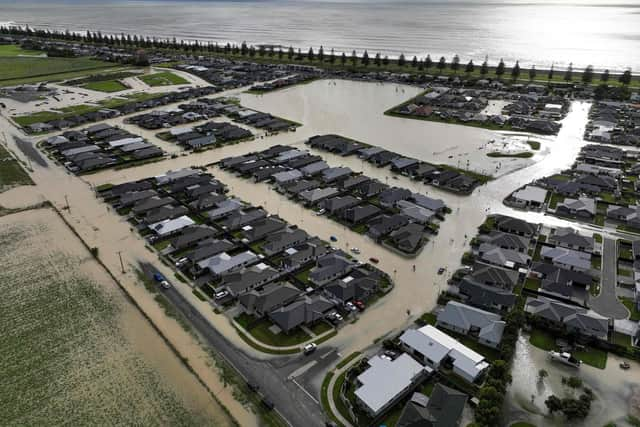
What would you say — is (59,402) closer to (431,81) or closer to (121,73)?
(431,81)

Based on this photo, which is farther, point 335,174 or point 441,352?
point 335,174

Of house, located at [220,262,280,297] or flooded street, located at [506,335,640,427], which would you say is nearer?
flooded street, located at [506,335,640,427]

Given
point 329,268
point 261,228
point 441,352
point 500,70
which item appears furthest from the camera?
point 500,70

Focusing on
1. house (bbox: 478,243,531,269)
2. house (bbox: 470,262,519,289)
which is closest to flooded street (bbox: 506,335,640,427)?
house (bbox: 470,262,519,289)

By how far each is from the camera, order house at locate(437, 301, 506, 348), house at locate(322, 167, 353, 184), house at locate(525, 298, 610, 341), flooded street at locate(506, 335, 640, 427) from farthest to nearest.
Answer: house at locate(322, 167, 353, 184) < house at locate(525, 298, 610, 341) < house at locate(437, 301, 506, 348) < flooded street at locate(506, 335, 640, 427)

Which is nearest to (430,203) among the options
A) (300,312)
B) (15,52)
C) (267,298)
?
(300,312)

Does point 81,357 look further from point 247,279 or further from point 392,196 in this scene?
point 392,196

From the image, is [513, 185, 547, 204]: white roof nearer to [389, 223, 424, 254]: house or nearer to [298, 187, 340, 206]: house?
[389, 223, 424, 254]: house
